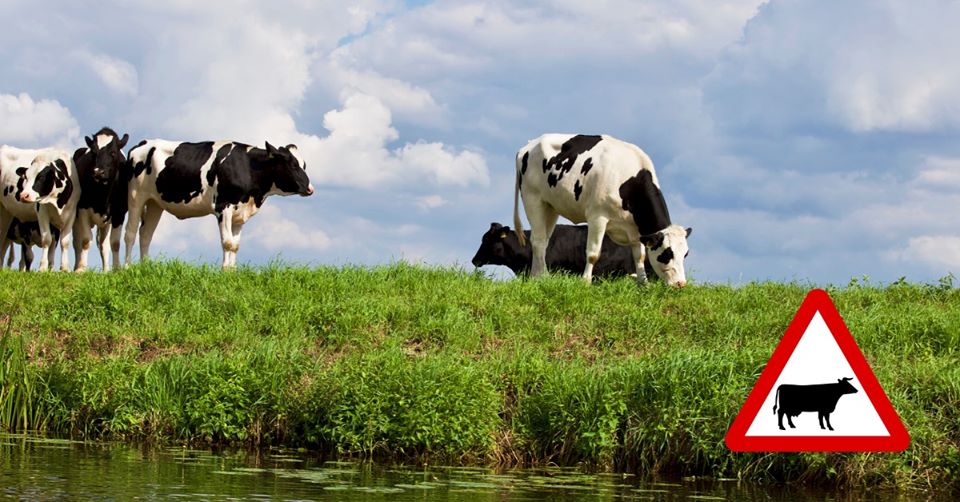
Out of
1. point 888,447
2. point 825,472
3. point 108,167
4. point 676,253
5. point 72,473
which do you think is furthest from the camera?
point 108,167

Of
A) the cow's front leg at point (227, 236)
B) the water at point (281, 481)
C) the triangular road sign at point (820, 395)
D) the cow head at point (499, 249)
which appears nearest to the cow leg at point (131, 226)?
the cow's front leg at point (227, 236)

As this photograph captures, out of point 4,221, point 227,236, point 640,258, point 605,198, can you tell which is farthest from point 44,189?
point 640,258

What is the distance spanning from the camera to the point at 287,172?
2433 cm

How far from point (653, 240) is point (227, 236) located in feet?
28.7

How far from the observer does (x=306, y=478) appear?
991 centimetres

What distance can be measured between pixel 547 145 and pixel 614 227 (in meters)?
2.12

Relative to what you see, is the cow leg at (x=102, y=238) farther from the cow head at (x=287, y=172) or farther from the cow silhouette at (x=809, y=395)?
the cow silhouette at (x=809, y=395)

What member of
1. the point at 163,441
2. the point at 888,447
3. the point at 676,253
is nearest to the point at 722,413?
the point at 888,447

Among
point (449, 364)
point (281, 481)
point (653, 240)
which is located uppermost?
point (653, 240)

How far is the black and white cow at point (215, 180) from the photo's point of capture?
23656 mm

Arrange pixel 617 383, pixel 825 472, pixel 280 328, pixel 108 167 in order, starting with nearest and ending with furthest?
1. pixel 825 472
2. pixel 617 383
3. pixel 280 328
4. pixel 108 167

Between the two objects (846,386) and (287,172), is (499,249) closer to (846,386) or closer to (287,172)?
(287,172)

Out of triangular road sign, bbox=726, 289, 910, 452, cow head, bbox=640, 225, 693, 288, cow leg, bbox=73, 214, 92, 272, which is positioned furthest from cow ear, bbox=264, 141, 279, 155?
triangular road sign, bbox=726, 289, 910, 452

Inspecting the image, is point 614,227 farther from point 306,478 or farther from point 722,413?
point 306,478
